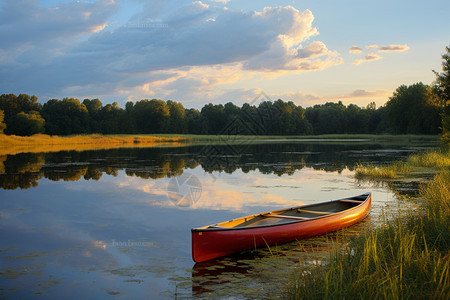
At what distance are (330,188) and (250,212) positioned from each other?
5.35m

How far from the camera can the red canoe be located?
20.1 feet

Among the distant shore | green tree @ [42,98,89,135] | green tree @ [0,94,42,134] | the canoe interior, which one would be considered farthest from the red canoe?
green tree @ [0,94,42,134]

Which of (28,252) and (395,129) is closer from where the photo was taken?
(28,252)

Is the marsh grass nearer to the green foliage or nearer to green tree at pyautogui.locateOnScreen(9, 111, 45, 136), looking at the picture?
green tree at pyautogui.locateOnScreen(9, 111, 45, 136)

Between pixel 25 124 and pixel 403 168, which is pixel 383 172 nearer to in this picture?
pixel 403 168

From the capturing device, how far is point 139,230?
27.6ft

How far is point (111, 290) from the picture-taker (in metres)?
5.16

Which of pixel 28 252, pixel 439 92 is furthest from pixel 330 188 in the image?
pixel 439 92

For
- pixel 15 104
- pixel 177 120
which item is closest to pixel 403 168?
pixel 177 120

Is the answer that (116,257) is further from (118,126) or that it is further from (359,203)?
(118,126)

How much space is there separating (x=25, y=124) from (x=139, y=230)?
2598 inches

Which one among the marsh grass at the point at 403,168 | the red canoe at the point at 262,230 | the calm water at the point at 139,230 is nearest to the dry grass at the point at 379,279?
the calm water at the point at 139,230

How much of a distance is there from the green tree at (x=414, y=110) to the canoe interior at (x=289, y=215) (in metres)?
60.3

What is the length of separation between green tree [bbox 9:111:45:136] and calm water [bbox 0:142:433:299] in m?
53.2
